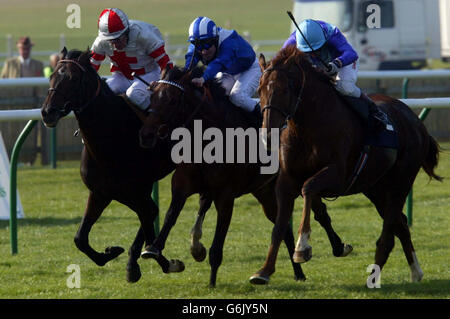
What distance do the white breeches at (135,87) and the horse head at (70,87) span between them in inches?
10.6

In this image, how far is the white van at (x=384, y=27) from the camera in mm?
22984

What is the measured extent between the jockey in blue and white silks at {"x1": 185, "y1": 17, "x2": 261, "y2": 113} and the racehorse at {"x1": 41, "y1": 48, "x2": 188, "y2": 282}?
→ 57 centimetres

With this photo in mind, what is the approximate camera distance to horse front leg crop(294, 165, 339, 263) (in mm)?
5523

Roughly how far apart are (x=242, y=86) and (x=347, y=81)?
79 cm

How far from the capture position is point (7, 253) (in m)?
7.86

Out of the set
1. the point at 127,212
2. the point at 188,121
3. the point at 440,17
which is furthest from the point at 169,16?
the point at 188,121

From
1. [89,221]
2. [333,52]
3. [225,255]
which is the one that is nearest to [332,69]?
[333,52]

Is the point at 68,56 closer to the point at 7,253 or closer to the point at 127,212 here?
the point at 7,253

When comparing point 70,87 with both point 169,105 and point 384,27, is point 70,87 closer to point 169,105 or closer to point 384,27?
point 169,105

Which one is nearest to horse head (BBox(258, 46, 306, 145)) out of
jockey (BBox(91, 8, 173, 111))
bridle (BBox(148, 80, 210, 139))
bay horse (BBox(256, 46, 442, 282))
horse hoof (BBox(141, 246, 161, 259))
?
bay horse (BBox(256, 46, 442, 282))

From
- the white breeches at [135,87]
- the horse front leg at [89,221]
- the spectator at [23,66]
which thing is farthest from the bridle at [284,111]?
the spectator at [23,66]

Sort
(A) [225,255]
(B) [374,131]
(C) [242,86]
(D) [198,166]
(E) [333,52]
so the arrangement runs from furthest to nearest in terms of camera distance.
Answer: (A) [225,255], (C) [242,86], (E) [333,52], (B) [374,131], (D) [198,166]

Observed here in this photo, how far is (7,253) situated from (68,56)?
230cm

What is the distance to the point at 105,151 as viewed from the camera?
6250mm
